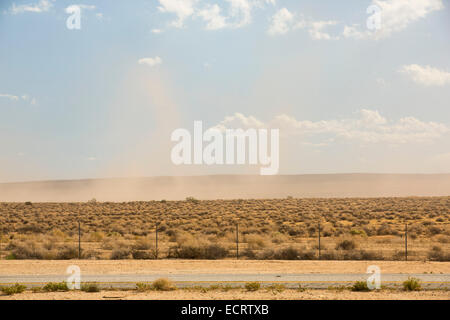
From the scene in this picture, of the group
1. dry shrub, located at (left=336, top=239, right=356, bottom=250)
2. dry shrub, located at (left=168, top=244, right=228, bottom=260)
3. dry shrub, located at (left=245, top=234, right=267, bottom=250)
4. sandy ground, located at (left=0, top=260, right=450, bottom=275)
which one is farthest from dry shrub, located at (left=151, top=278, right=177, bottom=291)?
dry shrub, located at (left=336, top=239, right=356, bottom=250)

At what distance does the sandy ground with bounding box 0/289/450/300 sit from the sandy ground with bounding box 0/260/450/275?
4.83m

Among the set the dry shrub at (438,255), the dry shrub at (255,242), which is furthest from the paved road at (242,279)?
the dry shrub at (255,242)

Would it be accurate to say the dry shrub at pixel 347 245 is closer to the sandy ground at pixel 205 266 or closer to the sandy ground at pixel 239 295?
the sandy ground at pixel 205 266

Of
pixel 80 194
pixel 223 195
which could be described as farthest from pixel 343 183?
pixel 80 194

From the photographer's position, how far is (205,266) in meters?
22.3

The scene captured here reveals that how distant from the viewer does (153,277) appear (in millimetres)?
18250

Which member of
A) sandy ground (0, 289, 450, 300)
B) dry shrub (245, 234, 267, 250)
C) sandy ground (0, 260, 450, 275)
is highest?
sandy ground (0, 289, 450, 300)

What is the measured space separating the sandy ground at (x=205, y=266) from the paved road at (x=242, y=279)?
52.4 inches

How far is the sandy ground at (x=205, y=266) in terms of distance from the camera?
20297 mm

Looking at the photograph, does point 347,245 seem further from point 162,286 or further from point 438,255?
point 162,286

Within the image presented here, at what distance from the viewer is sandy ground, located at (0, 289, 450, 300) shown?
14.2 metres

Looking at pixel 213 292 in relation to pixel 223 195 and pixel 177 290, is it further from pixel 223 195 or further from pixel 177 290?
pixel 223 195

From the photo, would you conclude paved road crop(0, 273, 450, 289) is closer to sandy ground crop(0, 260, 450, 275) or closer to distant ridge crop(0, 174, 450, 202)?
sandy ground crop(0, 260, 450, 275)
